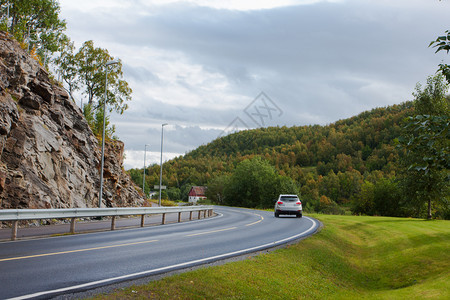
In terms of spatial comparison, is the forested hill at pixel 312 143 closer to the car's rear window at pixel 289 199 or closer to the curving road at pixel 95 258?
the car's rear window at pixel 289 199

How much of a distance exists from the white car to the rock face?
13.0 m

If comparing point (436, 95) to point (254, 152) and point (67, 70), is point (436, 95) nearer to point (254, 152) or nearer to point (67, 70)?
point (67, 70)

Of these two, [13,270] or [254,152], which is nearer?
[13,270]

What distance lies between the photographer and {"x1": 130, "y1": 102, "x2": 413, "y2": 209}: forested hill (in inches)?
6093

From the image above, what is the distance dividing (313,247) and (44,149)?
15.7m

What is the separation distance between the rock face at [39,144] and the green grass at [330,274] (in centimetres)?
1322

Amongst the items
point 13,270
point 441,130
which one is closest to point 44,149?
point 13,270

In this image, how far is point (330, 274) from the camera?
11.0m

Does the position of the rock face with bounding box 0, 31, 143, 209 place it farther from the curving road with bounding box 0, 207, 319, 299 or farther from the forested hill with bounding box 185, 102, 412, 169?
the forested hill with bounding box 185, 102, 412, 169

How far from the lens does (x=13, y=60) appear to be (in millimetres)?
20984

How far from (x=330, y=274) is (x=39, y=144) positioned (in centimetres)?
1716

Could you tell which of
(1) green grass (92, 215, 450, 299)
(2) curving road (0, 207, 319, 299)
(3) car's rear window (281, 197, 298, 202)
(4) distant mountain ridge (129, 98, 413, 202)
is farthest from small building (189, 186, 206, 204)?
(2) curving road (0, 207, 319, 299)

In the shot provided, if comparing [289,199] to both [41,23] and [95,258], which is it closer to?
[95,258]

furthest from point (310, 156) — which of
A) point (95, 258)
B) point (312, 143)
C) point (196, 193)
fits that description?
point (95, 258)
